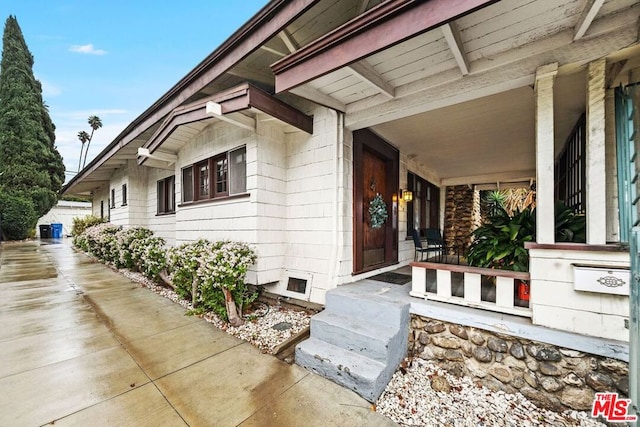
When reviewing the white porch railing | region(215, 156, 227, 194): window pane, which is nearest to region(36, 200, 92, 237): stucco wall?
region(215, 156, 227, 194): window pane

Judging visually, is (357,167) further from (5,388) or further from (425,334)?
(5,388)

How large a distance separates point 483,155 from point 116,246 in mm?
9541

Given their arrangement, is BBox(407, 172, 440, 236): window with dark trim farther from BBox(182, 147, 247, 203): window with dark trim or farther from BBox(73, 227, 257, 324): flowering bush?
BBox(73, 227, 257, 324): flowering bush

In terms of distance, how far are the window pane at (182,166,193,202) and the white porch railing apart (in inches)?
186

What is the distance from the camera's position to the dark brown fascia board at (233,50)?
2.73 meters

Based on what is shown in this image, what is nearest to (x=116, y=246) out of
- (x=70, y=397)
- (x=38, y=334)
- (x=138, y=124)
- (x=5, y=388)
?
(x=138, y=124)

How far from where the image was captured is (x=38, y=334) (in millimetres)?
3016

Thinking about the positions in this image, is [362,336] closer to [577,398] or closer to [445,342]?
[445,342]

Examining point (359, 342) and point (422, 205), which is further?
point (422, 205)

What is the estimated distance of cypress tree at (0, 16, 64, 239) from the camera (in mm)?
13859

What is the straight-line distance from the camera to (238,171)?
13.9 ft

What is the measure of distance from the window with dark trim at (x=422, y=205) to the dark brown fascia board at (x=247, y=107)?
3341mm

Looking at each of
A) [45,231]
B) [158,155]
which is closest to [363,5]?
[158,155]

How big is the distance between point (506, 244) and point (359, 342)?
1.91 meters
